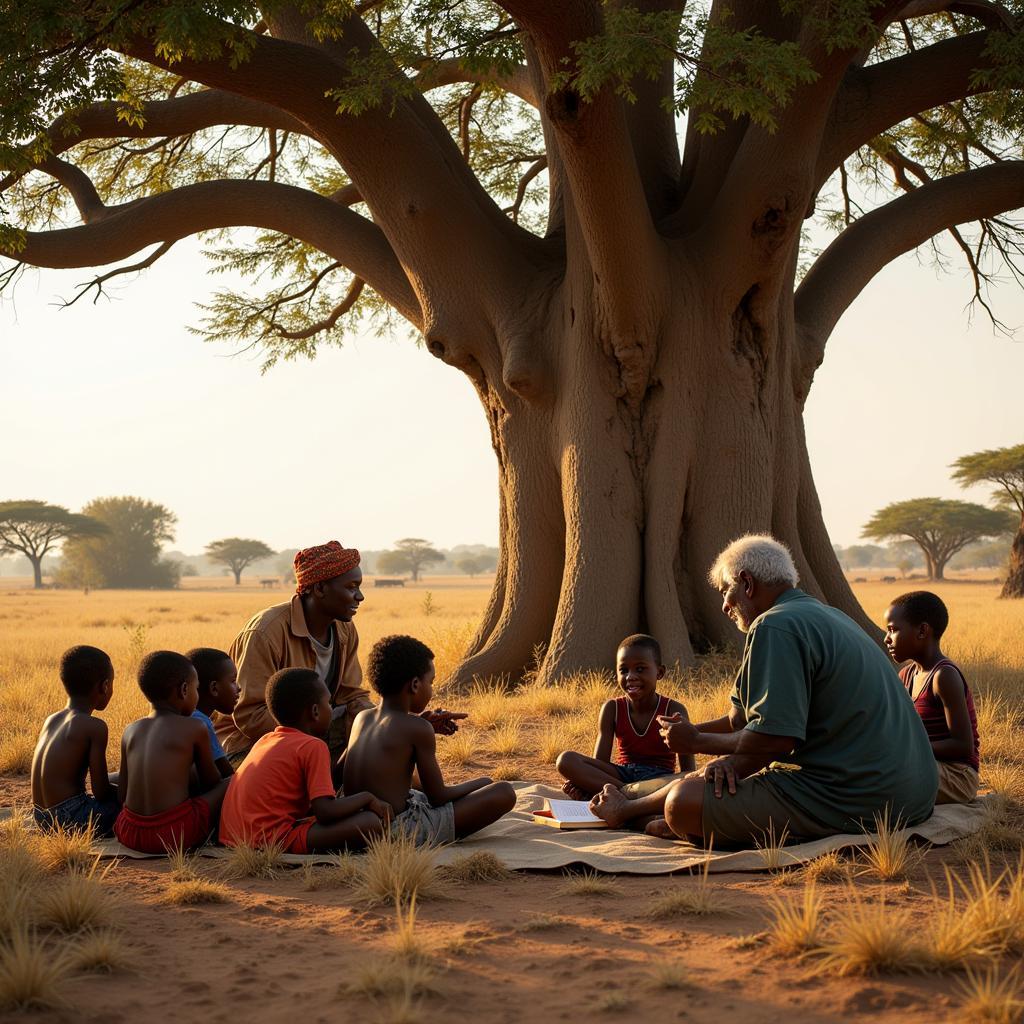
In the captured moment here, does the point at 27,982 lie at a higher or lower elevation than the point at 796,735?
lower

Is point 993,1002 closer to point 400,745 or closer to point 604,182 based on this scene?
point 400,745

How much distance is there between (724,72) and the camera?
7883 mm

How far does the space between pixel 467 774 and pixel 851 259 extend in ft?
23.0

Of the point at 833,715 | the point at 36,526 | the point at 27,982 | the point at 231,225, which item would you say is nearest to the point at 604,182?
the point at 231,225

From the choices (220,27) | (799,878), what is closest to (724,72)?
(220,27)

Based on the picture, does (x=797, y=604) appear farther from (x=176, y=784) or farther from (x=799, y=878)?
(x=176, y=784)

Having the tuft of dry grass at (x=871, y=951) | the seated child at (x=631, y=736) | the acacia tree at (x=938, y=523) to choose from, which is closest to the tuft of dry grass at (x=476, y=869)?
the seated child at (x=631, y=736)

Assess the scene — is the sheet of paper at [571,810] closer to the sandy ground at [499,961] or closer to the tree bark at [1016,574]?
the sandy ground at [499,961]

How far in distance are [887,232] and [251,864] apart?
9262 millimetres

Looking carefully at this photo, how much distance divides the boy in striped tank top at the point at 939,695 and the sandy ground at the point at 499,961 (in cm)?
106

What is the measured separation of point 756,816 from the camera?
489 centimetres

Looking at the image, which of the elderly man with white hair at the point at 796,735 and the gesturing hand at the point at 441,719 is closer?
the elderly man with white hair at the point at 796,735

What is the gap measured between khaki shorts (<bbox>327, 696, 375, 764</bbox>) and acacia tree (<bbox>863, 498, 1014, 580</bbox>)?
60.1m

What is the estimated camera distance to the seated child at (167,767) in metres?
5.10
